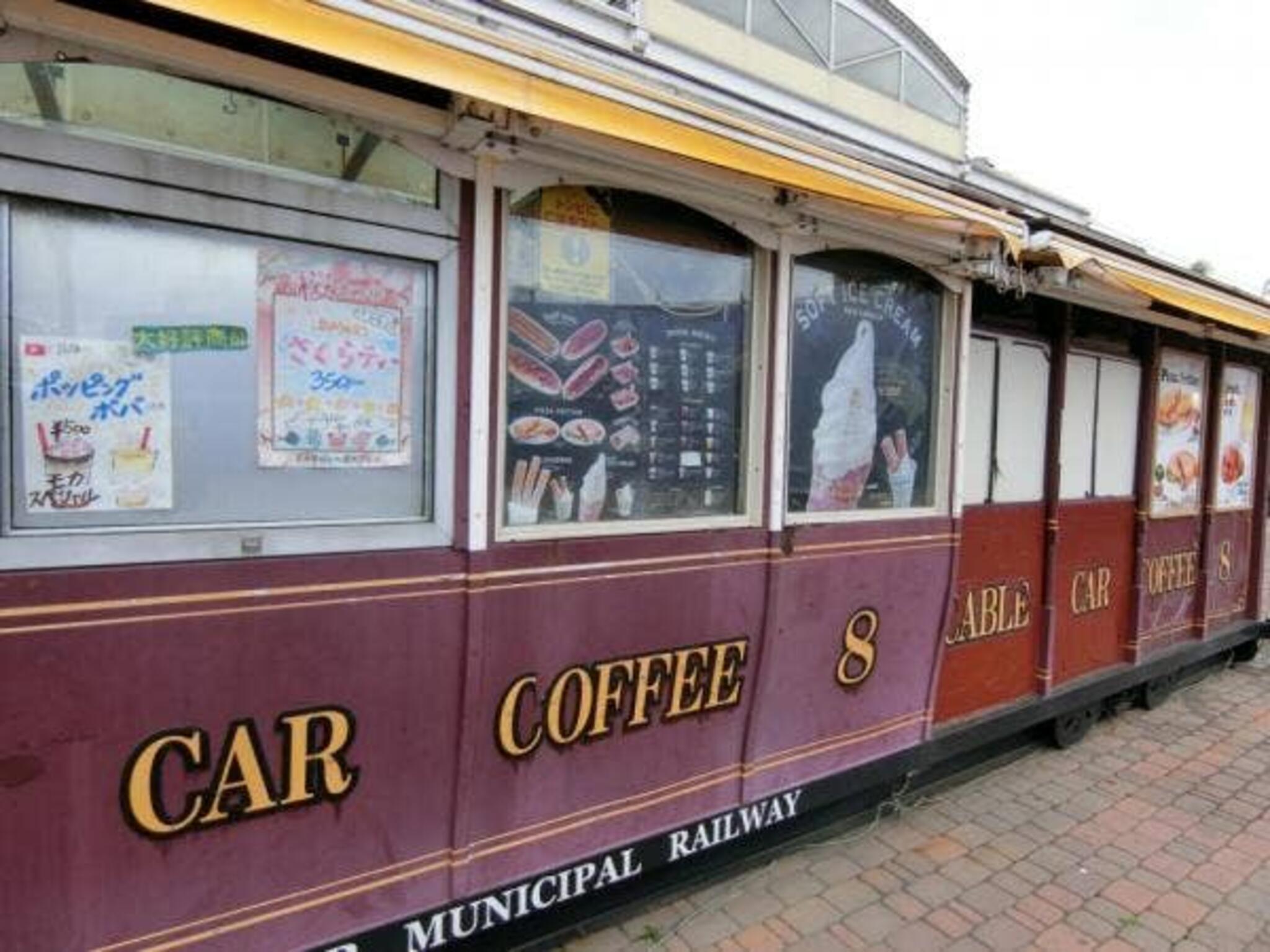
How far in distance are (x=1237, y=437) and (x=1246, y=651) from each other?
1.68 meters

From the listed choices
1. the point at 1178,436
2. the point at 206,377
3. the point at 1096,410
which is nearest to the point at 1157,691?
the point at 1178,436

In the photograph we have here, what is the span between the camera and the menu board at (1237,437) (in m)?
5.98

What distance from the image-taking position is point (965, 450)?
409 centimetres

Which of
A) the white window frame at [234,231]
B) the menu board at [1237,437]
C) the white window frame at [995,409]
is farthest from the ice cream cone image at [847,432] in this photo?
the menu board at [1237,437]

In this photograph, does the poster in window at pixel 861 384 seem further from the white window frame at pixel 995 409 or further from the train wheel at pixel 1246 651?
the train wheel at pixel 1246 651

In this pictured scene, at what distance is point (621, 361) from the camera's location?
2762 mm

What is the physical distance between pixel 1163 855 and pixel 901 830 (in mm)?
1062

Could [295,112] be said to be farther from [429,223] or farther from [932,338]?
[932,338]

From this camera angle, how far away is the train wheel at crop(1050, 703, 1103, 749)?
471 centimetres

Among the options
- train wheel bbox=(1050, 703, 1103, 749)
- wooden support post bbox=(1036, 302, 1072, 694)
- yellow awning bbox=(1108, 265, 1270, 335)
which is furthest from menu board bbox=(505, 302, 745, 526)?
train wheel bbox=(1050, 703, 1103, 749)

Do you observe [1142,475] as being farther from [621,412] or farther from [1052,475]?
[621,412]

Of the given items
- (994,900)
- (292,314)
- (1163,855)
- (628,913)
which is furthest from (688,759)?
(1163,855)

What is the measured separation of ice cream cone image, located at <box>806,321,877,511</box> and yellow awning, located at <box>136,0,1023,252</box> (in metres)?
0.71

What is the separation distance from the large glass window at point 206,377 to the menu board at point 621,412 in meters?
0.33
